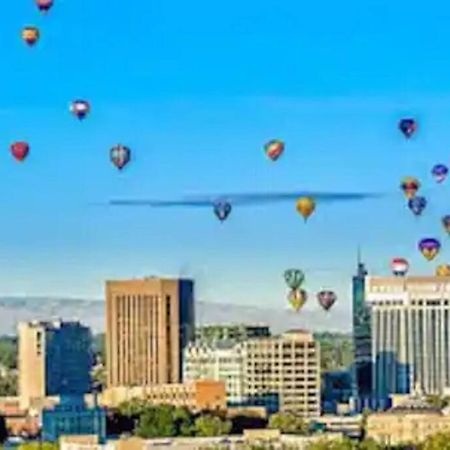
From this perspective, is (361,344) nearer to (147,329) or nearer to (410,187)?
(147,329)

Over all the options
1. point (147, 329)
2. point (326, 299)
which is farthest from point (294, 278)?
point (147, 329)

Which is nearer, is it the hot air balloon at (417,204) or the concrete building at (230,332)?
the hot air balloon at (417,204)

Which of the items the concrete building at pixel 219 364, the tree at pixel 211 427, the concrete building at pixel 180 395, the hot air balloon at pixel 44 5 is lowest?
the tree at pixel 211 427

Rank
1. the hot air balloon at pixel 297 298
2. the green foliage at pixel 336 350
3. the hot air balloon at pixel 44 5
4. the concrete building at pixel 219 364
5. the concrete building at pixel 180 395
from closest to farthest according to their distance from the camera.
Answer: the hot air balloon at pixel 44 5, the hot air balloon at pixel 297 298, the concrete building at pixel 180 395, the concrete building at pixel 219 364, the green foliage at pixel 336 350

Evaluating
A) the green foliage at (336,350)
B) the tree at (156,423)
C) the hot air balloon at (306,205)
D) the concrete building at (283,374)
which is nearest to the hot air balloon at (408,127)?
the hot air balloon at (306,205)

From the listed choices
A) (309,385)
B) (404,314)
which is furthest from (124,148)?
(404,314)

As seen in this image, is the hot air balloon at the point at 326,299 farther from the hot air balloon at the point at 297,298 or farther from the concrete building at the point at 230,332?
the concrete building at the point at 230,332

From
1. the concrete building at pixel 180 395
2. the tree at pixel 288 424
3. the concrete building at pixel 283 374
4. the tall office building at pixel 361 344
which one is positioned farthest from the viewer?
the tall office building at pixel 361 344

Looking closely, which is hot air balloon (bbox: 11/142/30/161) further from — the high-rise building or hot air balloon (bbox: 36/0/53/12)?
the high-rise building
